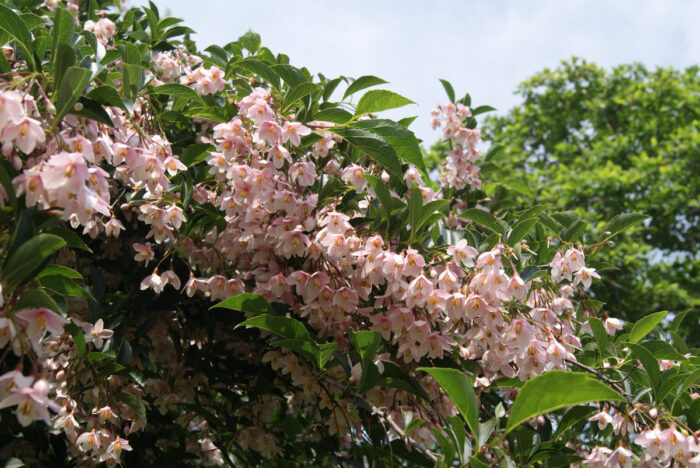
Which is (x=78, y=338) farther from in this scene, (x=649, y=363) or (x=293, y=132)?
(x=649, y=363)

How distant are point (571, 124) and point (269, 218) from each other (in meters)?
10.3

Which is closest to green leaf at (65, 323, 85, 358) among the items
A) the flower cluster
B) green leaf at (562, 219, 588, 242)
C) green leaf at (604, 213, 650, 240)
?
green leaf at (562, 219, 588, 242)

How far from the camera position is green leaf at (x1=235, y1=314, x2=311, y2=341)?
5.19 ft

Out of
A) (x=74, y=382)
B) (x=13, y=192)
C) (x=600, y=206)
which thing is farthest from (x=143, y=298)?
(x=600, y=206)

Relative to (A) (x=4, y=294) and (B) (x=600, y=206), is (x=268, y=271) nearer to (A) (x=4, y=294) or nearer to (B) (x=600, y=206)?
(A) (x=4, y=294)

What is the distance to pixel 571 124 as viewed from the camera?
36.0 feet

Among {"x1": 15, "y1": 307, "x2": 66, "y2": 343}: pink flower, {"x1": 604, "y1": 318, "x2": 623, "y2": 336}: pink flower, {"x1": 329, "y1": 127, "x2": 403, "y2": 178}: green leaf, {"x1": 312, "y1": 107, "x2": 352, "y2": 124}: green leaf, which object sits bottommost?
{"x1": 15, "y1": 307, "x2": 66, "y2": 343}: pink flower

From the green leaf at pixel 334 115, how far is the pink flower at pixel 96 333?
964mm

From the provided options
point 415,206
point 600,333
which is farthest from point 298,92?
point 600,333

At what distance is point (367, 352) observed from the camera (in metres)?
1.58

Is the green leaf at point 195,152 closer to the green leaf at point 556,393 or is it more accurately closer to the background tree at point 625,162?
the green leaf at point 556,393

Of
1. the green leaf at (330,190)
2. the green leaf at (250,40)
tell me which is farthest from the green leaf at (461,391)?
the green leaf at (250,40)

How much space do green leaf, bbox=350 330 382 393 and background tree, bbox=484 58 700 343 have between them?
6.02 meters

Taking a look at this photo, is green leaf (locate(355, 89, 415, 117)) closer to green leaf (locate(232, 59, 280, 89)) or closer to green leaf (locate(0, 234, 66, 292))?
green leaf (locate(232, 59, 280, 89))
